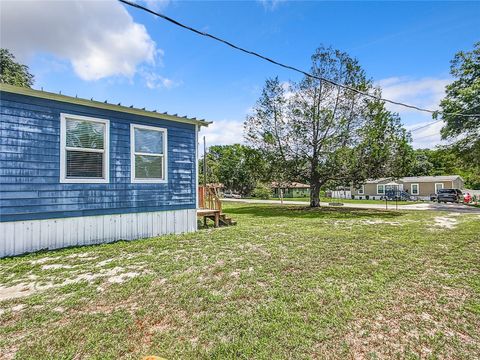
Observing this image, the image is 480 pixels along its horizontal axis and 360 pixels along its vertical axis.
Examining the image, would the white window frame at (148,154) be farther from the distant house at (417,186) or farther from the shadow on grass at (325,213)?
the distant house at (417,186)

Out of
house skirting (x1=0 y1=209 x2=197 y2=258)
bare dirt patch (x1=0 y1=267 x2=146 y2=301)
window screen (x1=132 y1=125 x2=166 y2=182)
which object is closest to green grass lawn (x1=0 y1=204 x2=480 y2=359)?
bare dirt patch (x1=0 y1=267 x2=146 y2=301)

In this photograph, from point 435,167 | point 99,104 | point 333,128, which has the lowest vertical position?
point 99,104

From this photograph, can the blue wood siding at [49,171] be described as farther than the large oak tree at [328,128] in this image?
No

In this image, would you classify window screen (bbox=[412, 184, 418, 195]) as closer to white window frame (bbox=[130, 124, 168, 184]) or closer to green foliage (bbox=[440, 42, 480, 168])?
green foliage (bbox=[440, 42, 480, 168])

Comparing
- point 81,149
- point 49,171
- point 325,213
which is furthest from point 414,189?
point 49,171

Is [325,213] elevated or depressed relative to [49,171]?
depressed

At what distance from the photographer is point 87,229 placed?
603 cm

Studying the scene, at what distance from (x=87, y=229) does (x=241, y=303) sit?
4597mm

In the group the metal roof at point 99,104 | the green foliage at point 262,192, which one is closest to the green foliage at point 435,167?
the green foliage at point 262,192

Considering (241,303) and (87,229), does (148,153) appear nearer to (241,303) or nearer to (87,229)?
(87,229)

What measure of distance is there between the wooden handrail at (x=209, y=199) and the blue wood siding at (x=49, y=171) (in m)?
2.24

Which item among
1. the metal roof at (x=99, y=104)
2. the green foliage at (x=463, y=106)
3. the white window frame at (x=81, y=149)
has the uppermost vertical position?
the green foliage at (x=463, y=106)

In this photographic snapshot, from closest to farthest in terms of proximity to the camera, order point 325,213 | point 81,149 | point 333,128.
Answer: point 81,149
point 325,213
point 333,128

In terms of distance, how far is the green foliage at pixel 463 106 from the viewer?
17.9m
